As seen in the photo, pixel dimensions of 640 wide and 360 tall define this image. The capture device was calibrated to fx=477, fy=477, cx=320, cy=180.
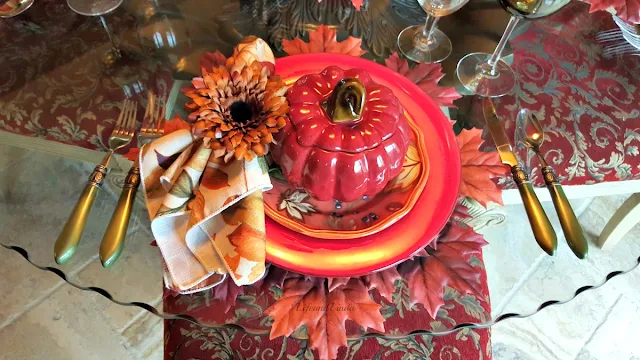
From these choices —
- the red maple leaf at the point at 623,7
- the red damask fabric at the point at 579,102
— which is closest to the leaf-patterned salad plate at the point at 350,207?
the red damask fabric at the point at 579,102

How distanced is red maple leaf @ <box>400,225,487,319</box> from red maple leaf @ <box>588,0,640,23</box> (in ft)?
1.16

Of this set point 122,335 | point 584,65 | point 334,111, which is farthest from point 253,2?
point 122,335

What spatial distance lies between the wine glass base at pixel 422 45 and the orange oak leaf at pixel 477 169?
16 cm

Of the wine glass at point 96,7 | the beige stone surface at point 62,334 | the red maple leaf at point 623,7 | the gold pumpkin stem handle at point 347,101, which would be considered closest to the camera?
the gold pumpkin stem handle at point 347,101

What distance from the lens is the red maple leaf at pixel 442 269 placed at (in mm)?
535

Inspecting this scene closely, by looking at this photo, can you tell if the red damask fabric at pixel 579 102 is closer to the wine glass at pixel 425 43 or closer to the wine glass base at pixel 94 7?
the wine glass at pixel 425 43

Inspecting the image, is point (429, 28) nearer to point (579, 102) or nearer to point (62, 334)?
point (579, 102)

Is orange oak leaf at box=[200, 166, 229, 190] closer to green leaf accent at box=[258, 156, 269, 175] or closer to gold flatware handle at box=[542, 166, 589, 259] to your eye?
green leaf accent at box=[258, 156, 269, 175]

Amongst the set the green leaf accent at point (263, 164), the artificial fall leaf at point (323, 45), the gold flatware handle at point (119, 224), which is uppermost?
the green leaf accent at point (263, 164)

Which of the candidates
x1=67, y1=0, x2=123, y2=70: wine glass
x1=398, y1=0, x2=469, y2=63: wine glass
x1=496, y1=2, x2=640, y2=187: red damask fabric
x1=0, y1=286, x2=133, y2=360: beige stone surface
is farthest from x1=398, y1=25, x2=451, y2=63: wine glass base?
x1=0, y1=286, x2=133, y2=360: beige stone surface

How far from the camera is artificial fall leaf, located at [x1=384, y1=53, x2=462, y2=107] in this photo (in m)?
0.63

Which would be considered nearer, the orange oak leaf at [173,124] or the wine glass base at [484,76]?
the orange oak leaf at [173,124]

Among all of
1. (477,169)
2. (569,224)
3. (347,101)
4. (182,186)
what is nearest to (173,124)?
(182,186)

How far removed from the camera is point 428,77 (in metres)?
0.64
